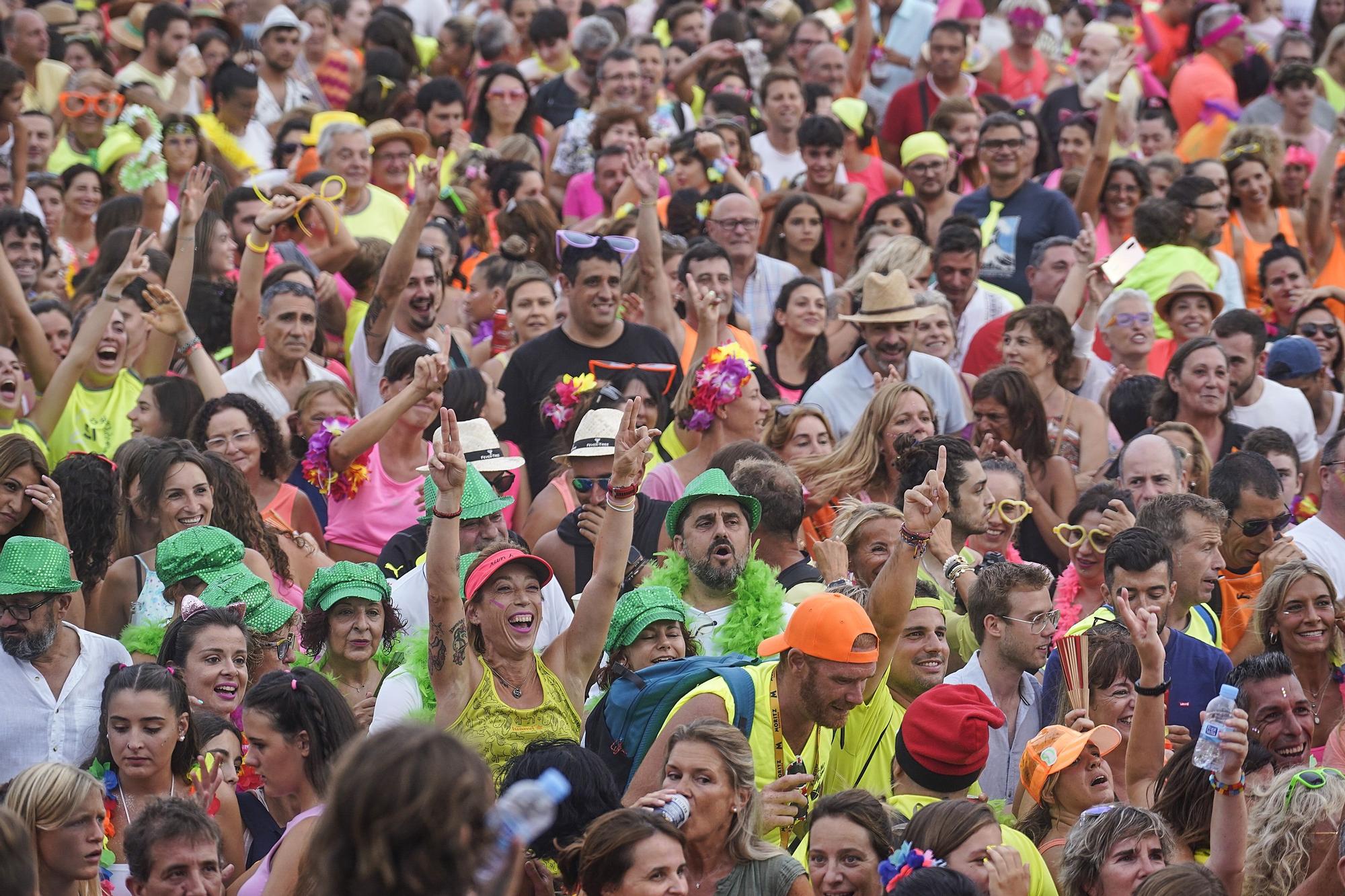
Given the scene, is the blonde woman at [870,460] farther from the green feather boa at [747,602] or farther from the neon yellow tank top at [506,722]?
the neon yellow tank top at [506,722]

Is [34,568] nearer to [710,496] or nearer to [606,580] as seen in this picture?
[606,580]

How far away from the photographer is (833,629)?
16.8 ft

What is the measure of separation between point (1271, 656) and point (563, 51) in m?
9.05

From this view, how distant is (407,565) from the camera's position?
685cm

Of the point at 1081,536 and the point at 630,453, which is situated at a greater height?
the point at 630,453

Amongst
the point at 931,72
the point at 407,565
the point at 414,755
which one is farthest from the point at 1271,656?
the point at 931,72

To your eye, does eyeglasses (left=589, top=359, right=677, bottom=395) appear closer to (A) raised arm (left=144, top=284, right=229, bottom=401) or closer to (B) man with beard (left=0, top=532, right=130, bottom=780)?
(A) raised arm (left=144, top=284, right=229, bottom=401)

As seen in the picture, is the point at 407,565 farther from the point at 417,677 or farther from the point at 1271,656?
the point at 1271,656

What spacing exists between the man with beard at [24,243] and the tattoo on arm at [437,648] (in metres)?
4.61

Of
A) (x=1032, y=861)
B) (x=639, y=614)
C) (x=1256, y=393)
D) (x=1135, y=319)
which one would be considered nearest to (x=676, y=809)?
(x=1032, y=861)

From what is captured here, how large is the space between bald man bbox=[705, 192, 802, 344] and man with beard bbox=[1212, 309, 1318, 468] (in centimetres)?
233

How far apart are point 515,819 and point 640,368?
222 inches

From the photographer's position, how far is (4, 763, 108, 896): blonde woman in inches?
174

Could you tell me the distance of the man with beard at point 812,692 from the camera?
5.00 m
